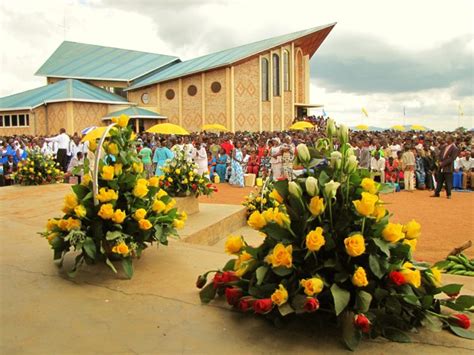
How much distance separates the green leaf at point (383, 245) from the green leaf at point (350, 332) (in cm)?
36

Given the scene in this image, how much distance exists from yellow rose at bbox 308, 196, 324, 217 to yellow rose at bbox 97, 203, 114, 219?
1.60 meters

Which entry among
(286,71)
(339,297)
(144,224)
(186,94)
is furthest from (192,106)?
(339,297)

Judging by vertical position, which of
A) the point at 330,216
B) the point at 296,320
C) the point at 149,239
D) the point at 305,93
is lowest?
the point at 296,320

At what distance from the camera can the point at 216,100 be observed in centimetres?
3244

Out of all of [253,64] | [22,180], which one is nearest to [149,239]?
[22,180]

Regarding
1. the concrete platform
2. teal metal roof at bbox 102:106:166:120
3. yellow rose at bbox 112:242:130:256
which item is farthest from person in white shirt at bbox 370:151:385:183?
teal metal roof at bbox 102:106:166:120

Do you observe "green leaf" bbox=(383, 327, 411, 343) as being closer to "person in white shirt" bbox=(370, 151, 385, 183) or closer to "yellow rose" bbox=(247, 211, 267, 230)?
"yellow rose" bbox=(247, 211, 267, 230)

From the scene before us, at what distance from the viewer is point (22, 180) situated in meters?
8.75

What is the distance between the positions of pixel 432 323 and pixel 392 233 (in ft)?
1.75

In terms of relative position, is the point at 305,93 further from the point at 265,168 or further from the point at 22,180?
the point at 22,180

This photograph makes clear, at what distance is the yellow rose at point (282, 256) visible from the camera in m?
2.32

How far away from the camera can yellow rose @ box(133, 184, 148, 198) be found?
3396mm

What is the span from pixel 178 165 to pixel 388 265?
15.0ft

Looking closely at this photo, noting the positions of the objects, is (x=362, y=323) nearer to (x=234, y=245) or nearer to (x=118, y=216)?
(x=234, y=245)
